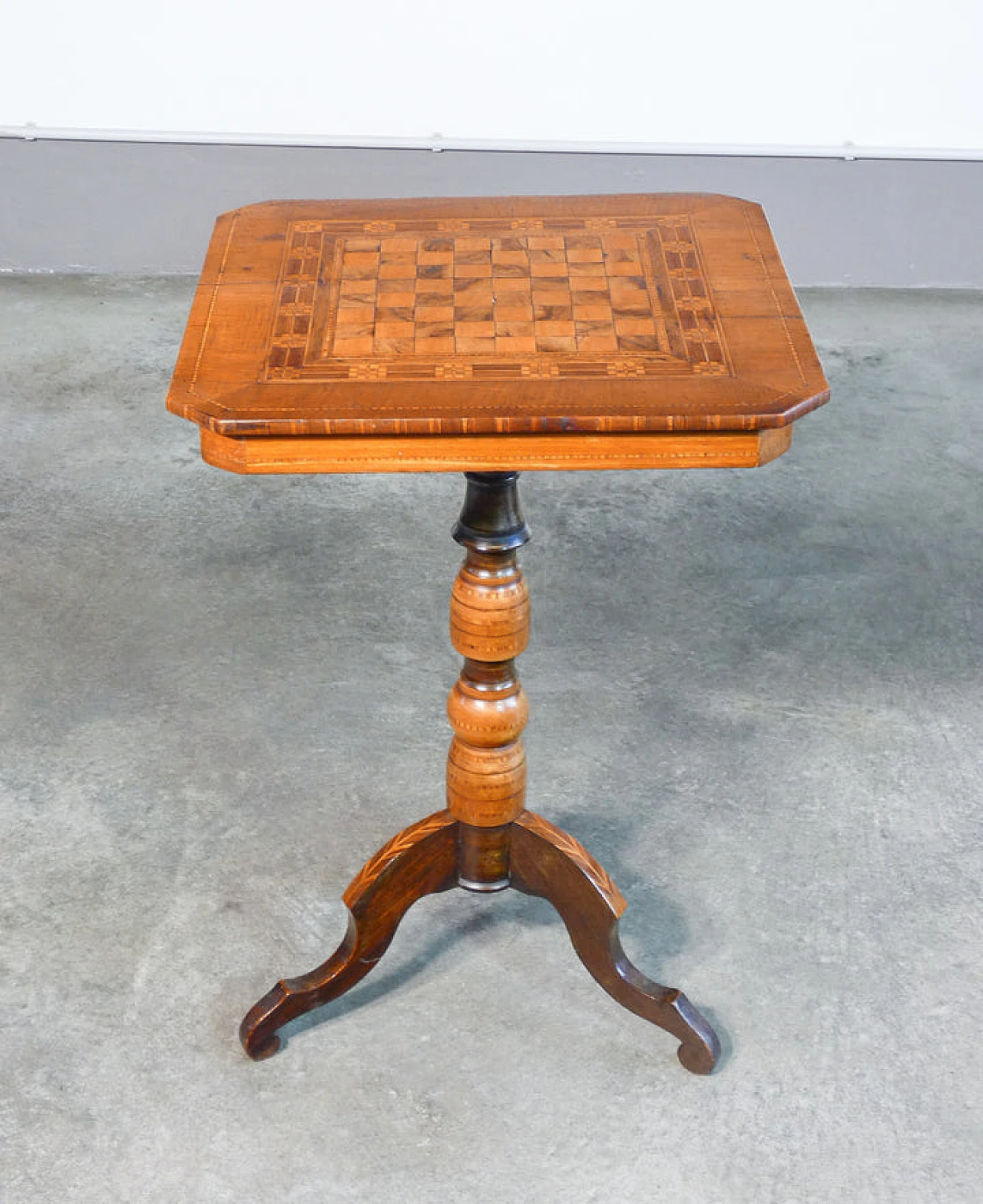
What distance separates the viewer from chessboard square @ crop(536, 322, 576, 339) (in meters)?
2.04

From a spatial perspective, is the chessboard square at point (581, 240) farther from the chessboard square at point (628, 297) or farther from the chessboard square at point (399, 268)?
the chessboard square at point (399, 268)

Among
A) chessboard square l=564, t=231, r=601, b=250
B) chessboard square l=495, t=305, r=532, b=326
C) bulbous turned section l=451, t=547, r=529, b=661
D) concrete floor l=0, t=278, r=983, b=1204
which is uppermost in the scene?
chessboard square l=564, t=231, r=601, b=250

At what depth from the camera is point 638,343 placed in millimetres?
2027

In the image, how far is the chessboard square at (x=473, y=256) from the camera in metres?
2.25

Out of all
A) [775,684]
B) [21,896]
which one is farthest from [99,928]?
[775,684]

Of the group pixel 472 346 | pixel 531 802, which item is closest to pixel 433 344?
pixel 472 346

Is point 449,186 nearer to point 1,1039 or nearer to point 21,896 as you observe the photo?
point 21,896

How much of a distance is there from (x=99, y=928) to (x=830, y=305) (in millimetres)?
3178

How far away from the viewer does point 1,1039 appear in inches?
92.3

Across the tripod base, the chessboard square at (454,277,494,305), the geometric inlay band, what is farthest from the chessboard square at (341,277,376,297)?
the tripod base

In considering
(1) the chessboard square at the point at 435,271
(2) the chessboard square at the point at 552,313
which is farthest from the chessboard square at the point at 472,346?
(1) the chessboard square at the point at 435,271

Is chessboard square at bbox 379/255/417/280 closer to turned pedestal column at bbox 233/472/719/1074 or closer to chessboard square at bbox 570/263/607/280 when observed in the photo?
chessboard square at bbox 570/263/607/280

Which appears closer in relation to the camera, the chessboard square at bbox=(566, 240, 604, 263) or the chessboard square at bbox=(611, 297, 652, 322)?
the chessboard square at bbox=(611, 297, 652, 322)

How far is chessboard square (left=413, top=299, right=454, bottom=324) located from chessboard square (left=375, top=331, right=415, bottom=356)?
0.06 metres
